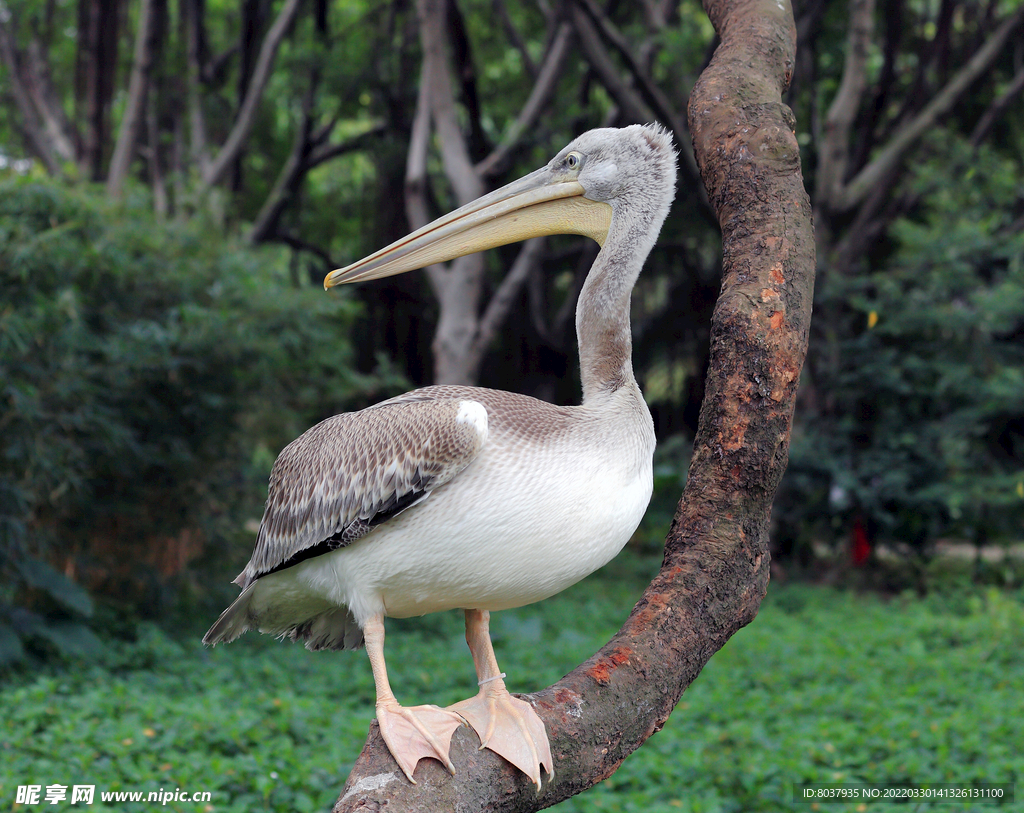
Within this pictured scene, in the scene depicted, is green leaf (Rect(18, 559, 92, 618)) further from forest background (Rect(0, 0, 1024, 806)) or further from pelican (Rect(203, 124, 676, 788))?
pelican (Rect(203, 124, 676, 788))

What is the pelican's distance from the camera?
1.72 metres

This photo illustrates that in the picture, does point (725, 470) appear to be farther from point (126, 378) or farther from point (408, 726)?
point (126, 378)

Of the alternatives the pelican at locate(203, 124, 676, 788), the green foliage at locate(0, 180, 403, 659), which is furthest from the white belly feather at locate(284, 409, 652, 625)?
the green foliage at locate(0, 180, 403, 659)

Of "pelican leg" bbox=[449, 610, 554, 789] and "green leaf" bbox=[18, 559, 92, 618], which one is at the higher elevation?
"pelican leg" bbox=[449, 610, 554, 789]

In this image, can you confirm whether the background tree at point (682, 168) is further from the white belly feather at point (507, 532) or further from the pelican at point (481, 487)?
the white belly feather at point (507, 532)

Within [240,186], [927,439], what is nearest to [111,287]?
[240,186]

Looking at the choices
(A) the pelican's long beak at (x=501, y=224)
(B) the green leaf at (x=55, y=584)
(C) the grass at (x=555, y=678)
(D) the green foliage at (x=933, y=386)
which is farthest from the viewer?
(D) the green foliage at (x=933, y=386)

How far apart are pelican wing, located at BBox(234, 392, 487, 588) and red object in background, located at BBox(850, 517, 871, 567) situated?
28.0 feet

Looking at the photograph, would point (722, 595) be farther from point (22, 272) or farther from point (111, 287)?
point (111, 287)

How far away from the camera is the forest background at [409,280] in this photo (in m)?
6.02

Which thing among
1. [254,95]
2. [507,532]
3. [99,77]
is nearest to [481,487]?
[507,532]

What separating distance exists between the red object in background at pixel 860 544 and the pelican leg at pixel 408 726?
28.5ft

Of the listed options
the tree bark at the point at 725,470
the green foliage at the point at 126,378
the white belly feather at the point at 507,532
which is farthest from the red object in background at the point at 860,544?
the white belly feather at the point at 507,532

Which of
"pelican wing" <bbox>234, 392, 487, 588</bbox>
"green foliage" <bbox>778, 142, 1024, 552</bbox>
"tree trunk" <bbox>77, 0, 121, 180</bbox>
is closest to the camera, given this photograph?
"pelican wing" <bbox>234, 392, 487, 588</bbox>
